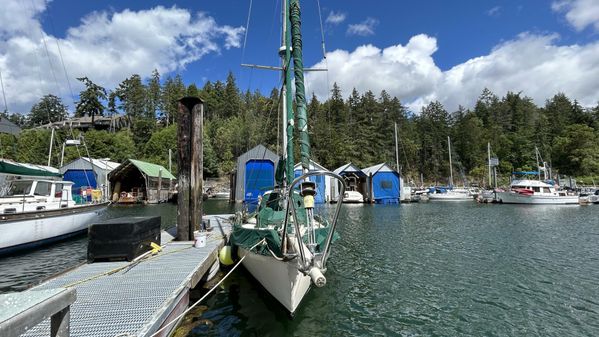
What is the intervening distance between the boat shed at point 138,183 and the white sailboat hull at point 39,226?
83.9 ft

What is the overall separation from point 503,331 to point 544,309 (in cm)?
207

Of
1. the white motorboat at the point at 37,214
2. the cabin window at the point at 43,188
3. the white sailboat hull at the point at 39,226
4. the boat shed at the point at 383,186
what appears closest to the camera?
the white sailboat hull at the point at 39,226

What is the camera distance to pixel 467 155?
8338 cm

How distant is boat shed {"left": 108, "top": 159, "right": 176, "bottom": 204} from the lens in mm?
42156

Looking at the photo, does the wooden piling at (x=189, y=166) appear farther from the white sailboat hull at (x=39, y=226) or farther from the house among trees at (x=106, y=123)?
the house among trees at (x=106, y=123)

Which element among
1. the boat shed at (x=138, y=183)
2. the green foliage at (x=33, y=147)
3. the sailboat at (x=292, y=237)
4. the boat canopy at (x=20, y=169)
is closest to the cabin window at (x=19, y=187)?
the boat canopy at (x=20, y=169)

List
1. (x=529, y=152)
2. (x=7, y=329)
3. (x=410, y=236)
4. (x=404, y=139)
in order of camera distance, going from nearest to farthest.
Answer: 1. (x=7, y=329)
2. (x=410, y=236)
3. (x=529, y=152)
4. (x=404, y=139)

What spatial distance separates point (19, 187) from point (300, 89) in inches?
594

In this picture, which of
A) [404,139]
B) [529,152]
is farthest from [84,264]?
[529,152]

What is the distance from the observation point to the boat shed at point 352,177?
47.4m

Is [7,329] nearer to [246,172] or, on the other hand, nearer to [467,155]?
[246,172]

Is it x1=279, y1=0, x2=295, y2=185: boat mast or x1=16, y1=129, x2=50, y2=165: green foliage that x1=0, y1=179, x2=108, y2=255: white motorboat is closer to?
x1=279, y1=0, x2=295, y2=185: boat mast

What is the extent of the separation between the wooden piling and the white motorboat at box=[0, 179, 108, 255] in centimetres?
741

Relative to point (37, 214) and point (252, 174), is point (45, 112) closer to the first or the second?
point (252, 174)
